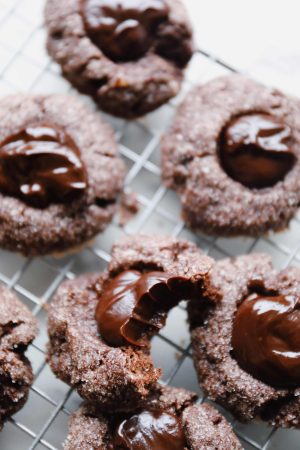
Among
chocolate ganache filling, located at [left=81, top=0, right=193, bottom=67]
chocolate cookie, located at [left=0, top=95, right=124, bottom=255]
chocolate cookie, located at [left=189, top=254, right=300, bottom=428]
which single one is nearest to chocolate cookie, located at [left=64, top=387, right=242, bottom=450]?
chocolate cookie, located at [left=189, top=254, right=300, bottom=428]

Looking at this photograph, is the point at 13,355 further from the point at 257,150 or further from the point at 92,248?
the point at 257,150

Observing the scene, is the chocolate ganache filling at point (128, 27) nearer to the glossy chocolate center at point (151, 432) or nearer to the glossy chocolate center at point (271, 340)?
the glossy chocolate center at point (271, 340)

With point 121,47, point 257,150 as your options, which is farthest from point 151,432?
point 121,47

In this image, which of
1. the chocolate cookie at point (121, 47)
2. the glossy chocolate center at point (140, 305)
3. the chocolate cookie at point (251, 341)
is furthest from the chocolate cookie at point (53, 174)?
the chocolate cookie at point (251, 341)

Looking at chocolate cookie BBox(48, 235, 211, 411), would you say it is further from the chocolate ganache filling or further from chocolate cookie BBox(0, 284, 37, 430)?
the chocolate ganache filling

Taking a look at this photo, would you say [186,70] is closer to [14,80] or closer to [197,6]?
[197,6]

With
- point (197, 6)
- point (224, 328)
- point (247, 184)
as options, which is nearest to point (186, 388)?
point (224, 328)
